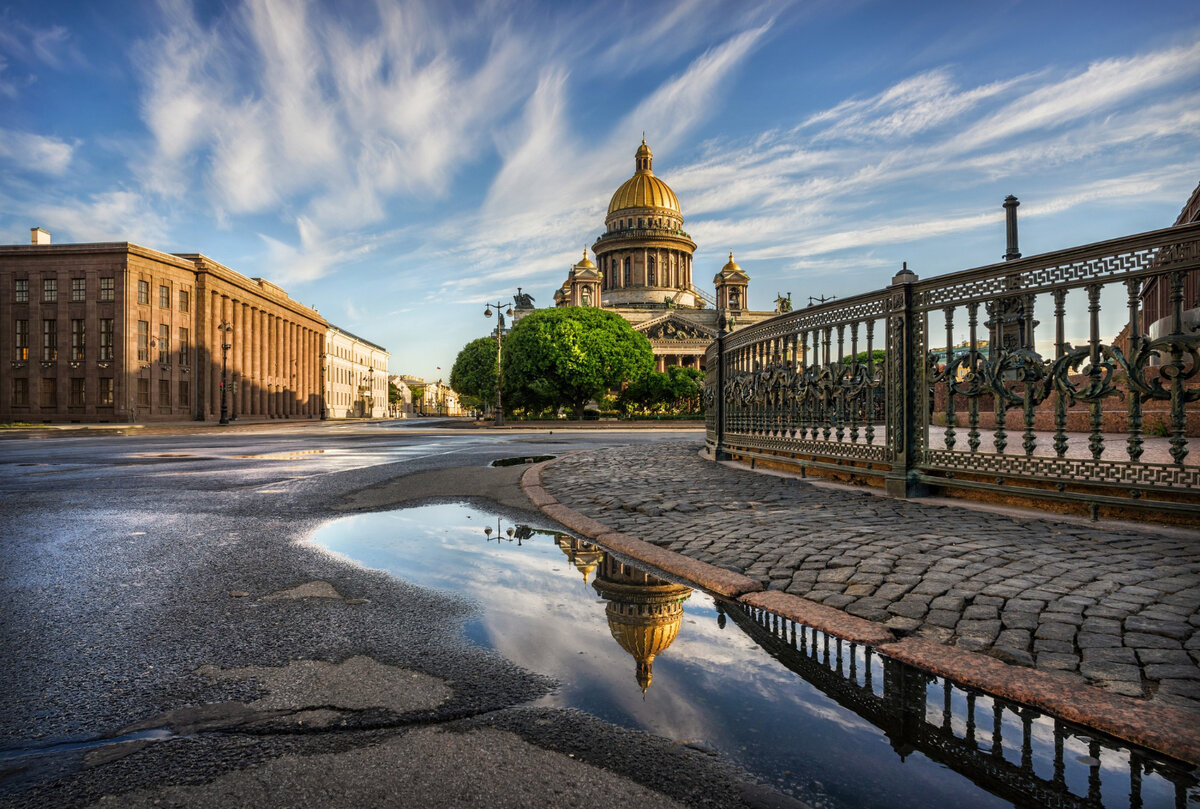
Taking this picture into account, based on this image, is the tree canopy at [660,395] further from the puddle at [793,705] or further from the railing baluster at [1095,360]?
the puddle at [793,705]

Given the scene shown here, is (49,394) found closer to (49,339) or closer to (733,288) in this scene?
(49,339)

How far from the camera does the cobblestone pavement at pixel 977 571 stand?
2.87 m

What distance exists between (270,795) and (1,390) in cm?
6972

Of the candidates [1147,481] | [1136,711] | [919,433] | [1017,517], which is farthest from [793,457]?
[1136,711]

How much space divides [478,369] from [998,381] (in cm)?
5746

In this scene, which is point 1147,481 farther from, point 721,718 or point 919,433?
point 721,718

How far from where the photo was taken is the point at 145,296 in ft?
178

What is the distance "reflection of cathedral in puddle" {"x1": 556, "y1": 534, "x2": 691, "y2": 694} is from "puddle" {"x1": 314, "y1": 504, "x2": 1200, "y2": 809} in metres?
0.01

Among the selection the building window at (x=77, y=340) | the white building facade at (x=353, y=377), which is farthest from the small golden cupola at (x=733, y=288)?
the building window at (x=77, y=340)

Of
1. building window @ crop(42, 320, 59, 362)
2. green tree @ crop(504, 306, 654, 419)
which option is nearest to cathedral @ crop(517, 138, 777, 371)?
green tree @ crop(504, 306, 654, 419)

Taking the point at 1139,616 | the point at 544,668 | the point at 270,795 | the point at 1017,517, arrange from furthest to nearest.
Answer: the point at 1017,517, the point at 1139,616, the point at 544,668, the point at 270,795

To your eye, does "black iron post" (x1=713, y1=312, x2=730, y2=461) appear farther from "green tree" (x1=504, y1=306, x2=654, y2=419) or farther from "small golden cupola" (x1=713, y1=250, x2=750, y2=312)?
"small golden cupola" (x1=713, y1=250, x2=750, y2=312)

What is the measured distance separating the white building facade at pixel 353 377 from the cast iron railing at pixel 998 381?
96.4 metres

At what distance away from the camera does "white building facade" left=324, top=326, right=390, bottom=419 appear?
10671 centimetres
